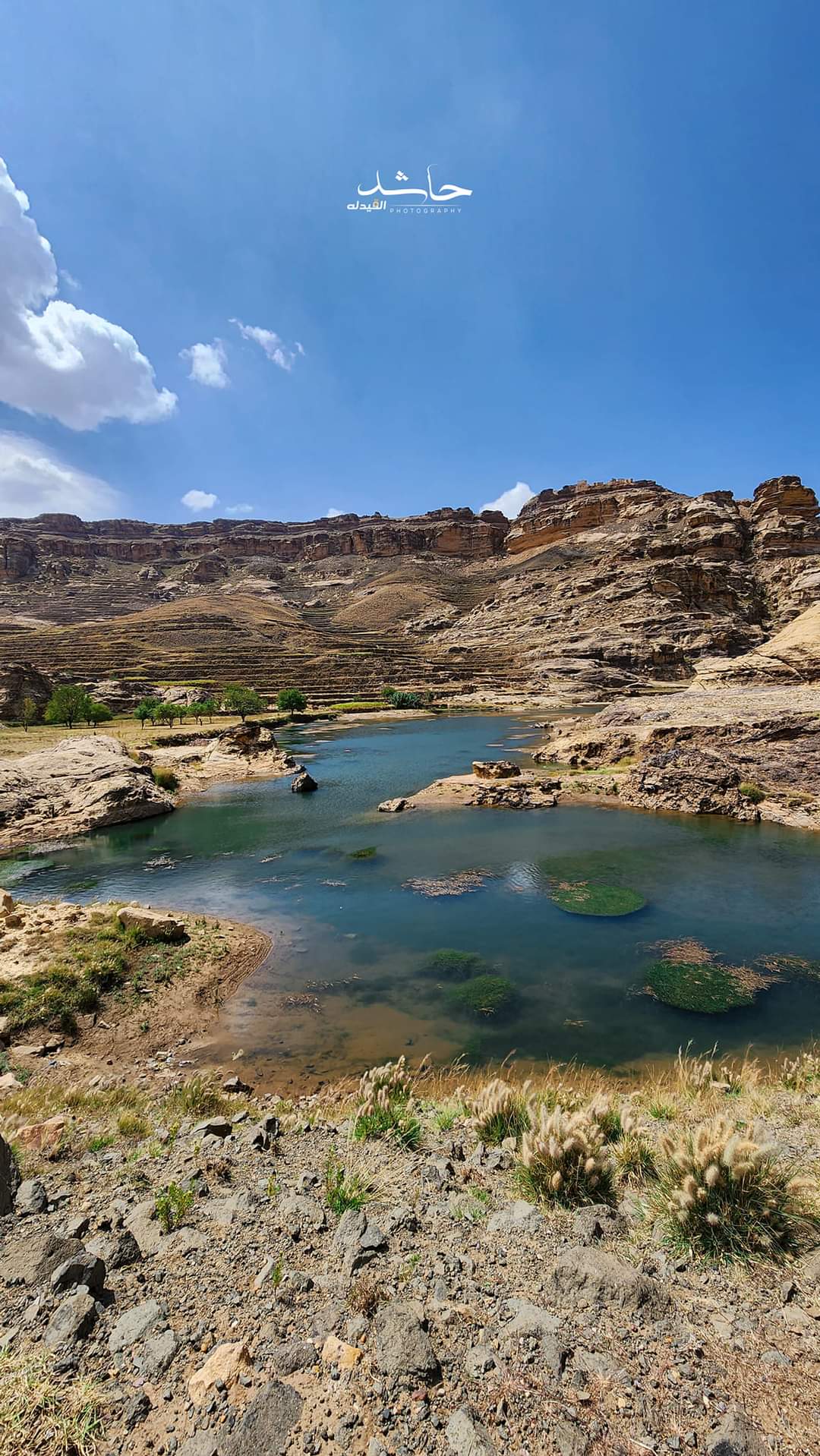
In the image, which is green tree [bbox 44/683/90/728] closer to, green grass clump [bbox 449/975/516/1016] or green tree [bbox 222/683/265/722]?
green tree [bbox 222/683/265/722]

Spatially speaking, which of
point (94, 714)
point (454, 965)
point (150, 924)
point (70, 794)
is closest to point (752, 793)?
point (454, 965)

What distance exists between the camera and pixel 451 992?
1201 cm

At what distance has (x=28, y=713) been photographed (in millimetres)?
47781

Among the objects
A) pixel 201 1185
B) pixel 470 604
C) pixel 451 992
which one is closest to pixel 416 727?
pixel 451 992

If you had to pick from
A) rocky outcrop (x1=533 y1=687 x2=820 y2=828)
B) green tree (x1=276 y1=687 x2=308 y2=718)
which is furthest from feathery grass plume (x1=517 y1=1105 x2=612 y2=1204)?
green tree (x1=276 y1=687 x2=308 y2=718)

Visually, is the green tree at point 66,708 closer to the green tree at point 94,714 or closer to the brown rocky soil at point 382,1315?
the green tree at point 94,714

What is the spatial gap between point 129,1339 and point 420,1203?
8.36 feet

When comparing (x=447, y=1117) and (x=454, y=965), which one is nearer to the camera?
(x=447, y=1117)

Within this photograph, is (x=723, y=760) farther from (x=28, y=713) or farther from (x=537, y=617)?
(x=537, y=617)

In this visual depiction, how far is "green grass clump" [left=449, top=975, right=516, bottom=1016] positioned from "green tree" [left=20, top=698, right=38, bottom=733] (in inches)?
1873

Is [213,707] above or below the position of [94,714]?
below

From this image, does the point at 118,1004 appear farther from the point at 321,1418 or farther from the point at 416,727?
the point at 416,727

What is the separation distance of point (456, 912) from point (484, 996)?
445 centimetres

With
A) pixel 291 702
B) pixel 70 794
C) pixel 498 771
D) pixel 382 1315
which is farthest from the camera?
pixel 291 702
